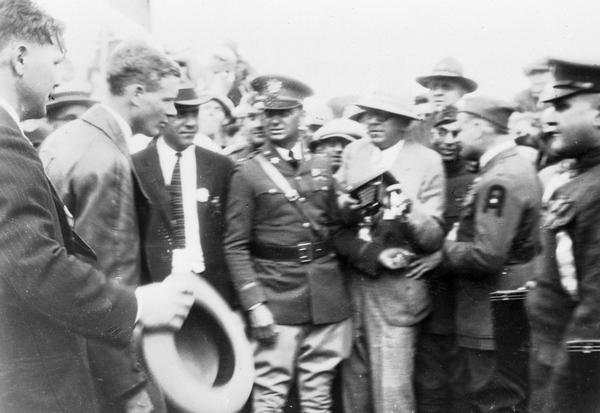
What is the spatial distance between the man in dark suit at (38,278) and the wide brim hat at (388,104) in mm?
2216

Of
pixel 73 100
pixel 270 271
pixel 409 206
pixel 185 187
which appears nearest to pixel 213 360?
pixel 270 271

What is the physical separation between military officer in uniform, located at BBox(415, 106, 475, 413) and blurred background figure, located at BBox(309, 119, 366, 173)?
76 cm

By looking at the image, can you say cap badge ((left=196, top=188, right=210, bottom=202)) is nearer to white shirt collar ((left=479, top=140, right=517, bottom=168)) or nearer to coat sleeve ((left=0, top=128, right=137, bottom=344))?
white shirt collar ((left=479, top=140, right=517, bottom=168))

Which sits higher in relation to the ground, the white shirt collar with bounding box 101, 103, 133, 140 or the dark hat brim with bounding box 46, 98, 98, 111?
the white shirt collar with bounding box 101, 103, 133, 140

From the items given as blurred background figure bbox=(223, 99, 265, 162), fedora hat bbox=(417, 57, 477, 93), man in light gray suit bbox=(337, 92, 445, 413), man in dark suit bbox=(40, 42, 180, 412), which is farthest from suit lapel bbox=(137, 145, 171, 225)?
fedora hat bbox=(417, 57, 477, 93)

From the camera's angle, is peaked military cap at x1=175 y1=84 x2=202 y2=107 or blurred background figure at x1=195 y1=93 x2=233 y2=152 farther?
blurred background figure at x1=195 y1=93 x2=233 y2=152

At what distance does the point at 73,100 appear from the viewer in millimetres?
4895

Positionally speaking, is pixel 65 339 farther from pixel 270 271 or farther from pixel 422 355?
pixel 422 355

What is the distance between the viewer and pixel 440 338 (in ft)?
14.1

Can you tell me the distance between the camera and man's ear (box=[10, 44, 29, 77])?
2.30m

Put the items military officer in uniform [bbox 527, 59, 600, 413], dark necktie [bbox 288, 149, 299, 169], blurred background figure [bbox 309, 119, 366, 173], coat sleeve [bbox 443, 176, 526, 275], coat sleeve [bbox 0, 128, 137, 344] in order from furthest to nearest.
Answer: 1. blurred background figure [bbox 309, 119, 366, 173]
2. dark necktie [bbox 288, 149, 299, 169]
3. coat sleeve [bbox 443, 176, 526, 275]
4. military officer in uniform [bbox 527, 59, 600, 413]
5. coat sleeve [bbox 0, 128, 137, 344]

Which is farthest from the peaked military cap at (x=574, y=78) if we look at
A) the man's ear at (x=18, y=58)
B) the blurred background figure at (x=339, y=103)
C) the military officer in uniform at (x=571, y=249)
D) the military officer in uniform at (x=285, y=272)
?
the blurred background figure at (x=339, y=103)

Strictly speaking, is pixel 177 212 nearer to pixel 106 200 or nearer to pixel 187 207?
pixel 187 207

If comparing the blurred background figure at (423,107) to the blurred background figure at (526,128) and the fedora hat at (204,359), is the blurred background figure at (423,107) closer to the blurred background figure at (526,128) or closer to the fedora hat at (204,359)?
the blurred background figure at (526,128)
